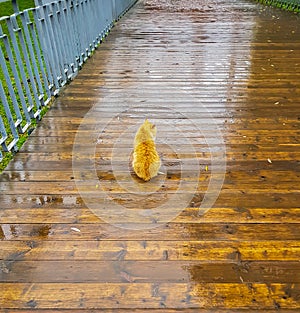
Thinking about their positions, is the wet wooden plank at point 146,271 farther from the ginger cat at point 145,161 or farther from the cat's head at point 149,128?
the cat's head at point 149,128

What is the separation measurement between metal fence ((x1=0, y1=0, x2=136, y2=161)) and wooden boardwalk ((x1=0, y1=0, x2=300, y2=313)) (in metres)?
0.20

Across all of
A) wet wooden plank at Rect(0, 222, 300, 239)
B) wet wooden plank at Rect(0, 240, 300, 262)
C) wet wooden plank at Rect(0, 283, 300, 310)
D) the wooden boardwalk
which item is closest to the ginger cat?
the wooden boardwalk

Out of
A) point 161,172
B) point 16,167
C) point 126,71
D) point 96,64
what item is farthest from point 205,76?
point 16,167

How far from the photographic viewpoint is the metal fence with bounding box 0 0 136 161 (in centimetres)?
289

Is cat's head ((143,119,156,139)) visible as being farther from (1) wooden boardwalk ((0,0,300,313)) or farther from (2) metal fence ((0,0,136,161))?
(2) metal fence ((0,0,136,161))

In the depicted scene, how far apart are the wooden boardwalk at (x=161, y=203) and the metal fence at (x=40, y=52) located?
0.20m

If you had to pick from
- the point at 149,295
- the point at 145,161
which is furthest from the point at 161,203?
the point at 149,295

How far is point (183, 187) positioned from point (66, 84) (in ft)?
8.88

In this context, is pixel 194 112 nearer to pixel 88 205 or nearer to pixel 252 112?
pixel 252 112

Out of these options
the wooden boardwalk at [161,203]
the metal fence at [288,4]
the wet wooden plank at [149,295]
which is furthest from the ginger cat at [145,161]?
the metal fence at [288,4]

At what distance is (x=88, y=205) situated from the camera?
7.41 feet

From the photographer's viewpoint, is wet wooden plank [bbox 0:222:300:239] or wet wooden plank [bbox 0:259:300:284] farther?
wet wooden plank [bbox 0:222:300:239]

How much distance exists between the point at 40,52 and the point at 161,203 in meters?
2.36

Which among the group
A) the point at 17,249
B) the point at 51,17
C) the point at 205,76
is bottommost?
the point at 205,76
